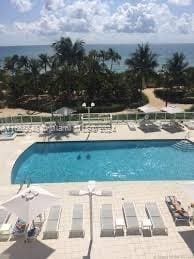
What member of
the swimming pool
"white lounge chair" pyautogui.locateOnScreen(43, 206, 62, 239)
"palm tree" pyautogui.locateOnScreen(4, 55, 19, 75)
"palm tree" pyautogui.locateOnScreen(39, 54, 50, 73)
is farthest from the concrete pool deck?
"palm tree" pyautogui.locateOnScreen(4, 55, 19, 75)

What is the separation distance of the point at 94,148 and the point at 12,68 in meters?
23.7

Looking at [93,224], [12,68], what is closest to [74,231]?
[93,224]

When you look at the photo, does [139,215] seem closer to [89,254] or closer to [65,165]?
[89,254]

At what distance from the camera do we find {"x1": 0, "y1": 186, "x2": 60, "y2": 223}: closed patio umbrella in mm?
11133

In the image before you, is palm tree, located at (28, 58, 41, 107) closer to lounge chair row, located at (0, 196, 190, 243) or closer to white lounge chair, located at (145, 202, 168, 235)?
lounge chair row, located at (0, 196, 190, 243)

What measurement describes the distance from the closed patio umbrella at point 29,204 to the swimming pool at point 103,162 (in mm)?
6031

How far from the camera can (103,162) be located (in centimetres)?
2020

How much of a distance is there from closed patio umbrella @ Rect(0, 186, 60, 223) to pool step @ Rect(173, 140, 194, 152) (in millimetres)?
11849

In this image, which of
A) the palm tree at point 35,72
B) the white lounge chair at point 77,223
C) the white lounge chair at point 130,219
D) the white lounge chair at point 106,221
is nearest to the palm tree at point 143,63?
the palm tree at point 35,72

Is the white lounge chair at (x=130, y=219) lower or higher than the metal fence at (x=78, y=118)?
lower

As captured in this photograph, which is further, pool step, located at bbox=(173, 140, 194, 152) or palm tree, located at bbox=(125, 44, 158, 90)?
palm tree, located at bbox=(125, 44, 158, 90)

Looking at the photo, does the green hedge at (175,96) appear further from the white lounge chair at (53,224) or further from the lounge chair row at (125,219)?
the white lounge chair at (53,224)

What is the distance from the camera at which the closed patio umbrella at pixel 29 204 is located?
11133mm

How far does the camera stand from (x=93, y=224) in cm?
1288
